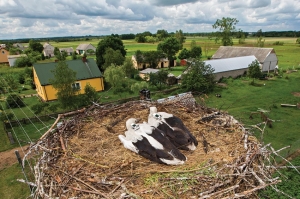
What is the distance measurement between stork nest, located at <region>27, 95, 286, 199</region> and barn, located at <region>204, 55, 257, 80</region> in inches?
962

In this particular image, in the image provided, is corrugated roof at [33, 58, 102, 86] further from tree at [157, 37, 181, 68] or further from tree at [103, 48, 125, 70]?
tree at [157, 37, 181, 68]

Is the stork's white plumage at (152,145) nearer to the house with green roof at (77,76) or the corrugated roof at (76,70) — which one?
the house with green roof at (77,76)

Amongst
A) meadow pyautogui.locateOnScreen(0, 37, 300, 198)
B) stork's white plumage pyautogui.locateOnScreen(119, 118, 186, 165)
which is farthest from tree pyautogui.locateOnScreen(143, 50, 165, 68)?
stork's white plumage pyautogui.locateOnScreen(119, 118, 186, 165)

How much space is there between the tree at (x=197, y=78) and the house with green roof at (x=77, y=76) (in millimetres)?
10224

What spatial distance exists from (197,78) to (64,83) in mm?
13724

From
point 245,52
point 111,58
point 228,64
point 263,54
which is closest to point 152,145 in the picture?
point 111,58

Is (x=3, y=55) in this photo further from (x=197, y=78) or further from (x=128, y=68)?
(x=197, y=78)

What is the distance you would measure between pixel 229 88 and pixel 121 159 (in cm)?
2309

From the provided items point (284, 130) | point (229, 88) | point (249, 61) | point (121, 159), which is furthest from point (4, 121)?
point (249, 61)

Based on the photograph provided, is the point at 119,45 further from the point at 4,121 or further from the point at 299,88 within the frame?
the point at 299,88

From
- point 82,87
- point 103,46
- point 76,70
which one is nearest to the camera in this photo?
point 76,70

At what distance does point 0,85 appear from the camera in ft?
82.2

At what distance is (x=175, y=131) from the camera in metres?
6.11

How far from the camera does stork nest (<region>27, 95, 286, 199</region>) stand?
4.13 metres
